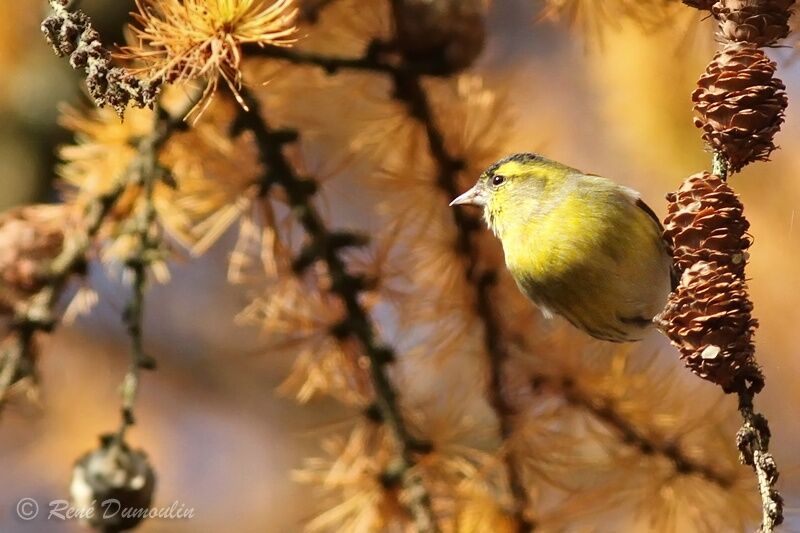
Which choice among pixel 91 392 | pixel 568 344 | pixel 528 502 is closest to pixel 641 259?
pixel 568 344

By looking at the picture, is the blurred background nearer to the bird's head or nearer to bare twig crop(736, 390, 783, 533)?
the bird's head

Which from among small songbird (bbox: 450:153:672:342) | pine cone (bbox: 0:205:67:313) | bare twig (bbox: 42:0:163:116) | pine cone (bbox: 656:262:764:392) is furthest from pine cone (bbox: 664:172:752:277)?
pine cone (bbox: 0:205:67:313)

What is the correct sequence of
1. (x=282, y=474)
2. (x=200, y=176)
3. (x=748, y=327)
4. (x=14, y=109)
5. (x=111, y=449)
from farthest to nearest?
(x=282, y=474), (x=14, y=109), (x=200, y=176), (x=111, y=449), (x=748, y=327)

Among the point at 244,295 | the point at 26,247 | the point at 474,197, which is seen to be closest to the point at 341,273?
the point at 474,197

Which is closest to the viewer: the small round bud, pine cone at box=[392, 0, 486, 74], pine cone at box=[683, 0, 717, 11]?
pine cone at box=[683, 0, 717, 11]

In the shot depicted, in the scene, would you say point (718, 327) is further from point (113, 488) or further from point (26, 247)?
point (26, 247)

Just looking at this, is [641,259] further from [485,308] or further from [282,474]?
[282,474]

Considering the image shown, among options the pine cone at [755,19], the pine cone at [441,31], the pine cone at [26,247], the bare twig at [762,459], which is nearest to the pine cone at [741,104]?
the pine cone at [755,19]

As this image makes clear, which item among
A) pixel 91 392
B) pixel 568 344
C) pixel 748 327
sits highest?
pixel 748 327
